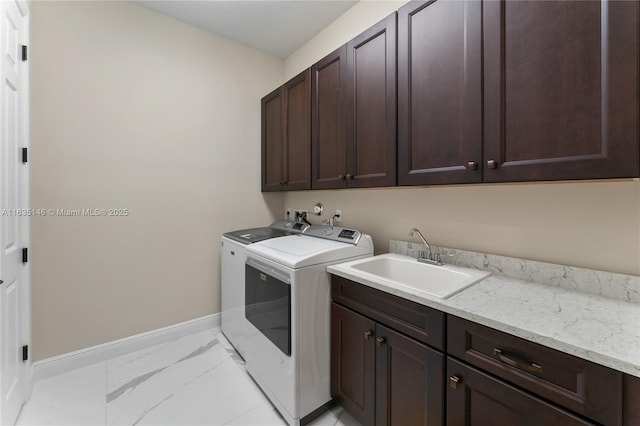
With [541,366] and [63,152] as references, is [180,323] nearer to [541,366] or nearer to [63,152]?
[63,152]

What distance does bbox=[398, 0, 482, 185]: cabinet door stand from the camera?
3.85 feet

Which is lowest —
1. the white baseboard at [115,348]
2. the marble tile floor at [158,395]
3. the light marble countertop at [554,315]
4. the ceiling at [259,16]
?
the marble tile floor at [158,395]

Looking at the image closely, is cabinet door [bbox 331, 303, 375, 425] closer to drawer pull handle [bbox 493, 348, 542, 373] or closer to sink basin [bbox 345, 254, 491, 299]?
→ sink basin [bbox 345, 254, 491, 299]

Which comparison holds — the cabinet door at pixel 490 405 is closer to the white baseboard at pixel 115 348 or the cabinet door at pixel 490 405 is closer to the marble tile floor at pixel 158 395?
the marble tile floor at pixel 158 395

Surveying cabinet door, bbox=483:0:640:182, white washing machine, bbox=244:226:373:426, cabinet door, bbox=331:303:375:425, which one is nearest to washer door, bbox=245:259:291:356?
white washing machine, bbox=244:226:373:426

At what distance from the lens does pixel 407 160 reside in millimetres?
1441

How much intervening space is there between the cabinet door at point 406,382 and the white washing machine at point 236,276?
107 cm

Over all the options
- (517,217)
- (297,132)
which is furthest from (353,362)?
(297,132)

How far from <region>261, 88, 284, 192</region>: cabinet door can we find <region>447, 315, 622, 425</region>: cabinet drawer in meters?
1.92

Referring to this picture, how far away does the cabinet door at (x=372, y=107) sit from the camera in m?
1.50

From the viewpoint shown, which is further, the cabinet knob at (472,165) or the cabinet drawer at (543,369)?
the cabinet knob at (472,165)

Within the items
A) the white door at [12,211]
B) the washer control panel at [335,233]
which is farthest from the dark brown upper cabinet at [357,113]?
the white door at [12,211]

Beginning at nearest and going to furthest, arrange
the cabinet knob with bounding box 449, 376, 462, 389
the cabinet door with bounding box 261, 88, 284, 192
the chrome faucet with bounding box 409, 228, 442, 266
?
the cabinet knob with bounding box 449, 376, 462, 389, the chrome faucet with bounding box 409, 228, 442, 266, the cabinet door with bounding box 261, 88, 284, 192

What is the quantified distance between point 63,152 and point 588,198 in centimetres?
310
